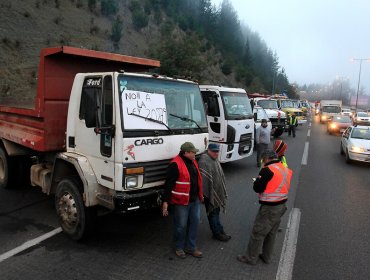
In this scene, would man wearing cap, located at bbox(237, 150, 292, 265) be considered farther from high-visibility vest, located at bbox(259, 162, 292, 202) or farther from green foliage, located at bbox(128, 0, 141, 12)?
green foliage, located at bbox(128, 0, 141, 12)

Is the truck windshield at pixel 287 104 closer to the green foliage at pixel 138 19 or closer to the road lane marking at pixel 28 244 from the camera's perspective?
the road lane marking at pixel 28 244

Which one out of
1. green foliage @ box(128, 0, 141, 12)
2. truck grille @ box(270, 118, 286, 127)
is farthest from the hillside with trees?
truck grille @ box(270, 118, 286, 127)

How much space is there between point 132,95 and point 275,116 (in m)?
16.8

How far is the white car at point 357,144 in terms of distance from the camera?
40.2 ft

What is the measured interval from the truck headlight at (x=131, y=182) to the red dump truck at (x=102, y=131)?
1 cm

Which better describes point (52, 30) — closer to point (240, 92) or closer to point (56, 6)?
point (56, 6)

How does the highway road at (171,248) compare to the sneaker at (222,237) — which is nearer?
the highway road at (171,248)

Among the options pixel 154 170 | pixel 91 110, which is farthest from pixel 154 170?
pixel 91 110

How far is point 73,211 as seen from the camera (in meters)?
5.25

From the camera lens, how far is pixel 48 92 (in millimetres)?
5586

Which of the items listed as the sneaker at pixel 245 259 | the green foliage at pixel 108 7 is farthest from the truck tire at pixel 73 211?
the green foliage at pixel 108 7

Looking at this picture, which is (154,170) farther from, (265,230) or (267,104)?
(267,104)

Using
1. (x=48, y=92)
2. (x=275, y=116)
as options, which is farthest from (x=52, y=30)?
(x=48, y=92)

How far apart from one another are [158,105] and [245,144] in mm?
5756
